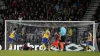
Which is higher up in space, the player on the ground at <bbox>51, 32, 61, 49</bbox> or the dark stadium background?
the dark stadium background

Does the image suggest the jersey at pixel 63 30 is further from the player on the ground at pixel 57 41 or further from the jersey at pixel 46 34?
the jersey at pixel 46 34

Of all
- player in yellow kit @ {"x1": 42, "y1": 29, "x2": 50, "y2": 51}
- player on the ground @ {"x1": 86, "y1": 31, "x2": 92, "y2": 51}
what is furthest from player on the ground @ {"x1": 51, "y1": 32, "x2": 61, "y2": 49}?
player on the ground @ {"x1": 86, "y1": 31, "x2": 92, "y2": 51}

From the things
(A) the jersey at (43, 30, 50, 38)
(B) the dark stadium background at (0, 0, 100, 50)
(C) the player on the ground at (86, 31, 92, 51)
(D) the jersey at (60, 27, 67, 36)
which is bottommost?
(C) the player on the ground at (86, 31, 92, 51)

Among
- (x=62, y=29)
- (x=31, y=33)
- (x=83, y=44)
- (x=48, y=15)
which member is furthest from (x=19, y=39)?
(x=48, y=15)

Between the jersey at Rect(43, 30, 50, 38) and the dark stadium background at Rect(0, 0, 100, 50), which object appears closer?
the jersey at Rect(43, 30, 50, 38)

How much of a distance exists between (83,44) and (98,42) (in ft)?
2.44

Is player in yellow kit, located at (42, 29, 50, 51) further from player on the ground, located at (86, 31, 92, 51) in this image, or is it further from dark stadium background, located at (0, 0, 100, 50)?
dark stadium background, located at (0, 0, 100, 50)

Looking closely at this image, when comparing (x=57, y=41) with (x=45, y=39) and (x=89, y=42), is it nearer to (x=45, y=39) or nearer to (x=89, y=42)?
(x=45, y=39)

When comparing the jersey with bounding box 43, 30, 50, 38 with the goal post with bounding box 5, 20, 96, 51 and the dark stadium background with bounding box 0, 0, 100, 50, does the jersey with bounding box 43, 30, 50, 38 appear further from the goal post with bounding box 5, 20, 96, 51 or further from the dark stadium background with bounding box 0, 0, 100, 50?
the dark stadium background with bounding box 0, 0, 100, 50

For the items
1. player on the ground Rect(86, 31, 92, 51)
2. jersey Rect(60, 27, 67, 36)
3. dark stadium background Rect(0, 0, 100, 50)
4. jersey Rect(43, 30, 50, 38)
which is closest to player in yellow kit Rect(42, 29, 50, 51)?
jersey Rect(43, 30, 50, 38)

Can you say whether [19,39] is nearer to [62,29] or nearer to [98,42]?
[62,29]

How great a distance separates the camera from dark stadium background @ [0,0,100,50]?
1750 cm

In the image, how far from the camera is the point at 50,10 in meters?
18.0

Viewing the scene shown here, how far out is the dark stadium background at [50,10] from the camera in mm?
17500
